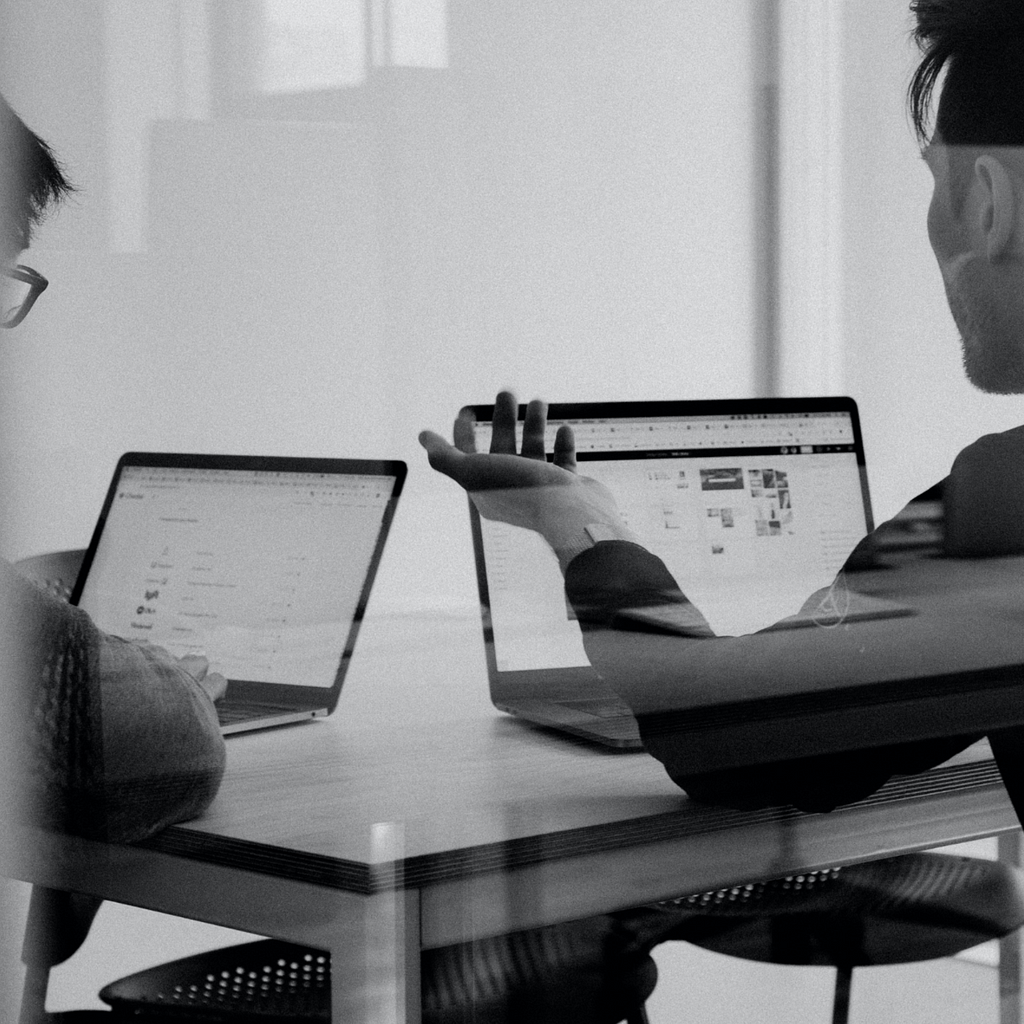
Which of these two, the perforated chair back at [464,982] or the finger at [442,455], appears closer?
the perforated chair back at [464,982]

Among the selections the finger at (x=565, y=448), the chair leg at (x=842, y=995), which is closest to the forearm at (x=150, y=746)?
the finger at (x=565, y=448)

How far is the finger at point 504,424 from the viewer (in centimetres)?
109

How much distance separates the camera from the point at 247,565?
1.04 meters

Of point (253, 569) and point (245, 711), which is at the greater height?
point (253, 569)

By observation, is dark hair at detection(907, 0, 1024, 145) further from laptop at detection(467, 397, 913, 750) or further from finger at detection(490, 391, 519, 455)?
finger at detection(490, 391, 519, 455)

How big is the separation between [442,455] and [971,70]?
54cm

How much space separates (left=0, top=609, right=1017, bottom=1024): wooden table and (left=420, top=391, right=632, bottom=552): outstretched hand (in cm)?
10

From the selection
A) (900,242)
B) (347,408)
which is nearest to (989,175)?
(900,242)

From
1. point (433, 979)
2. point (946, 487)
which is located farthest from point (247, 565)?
point (946, 487)

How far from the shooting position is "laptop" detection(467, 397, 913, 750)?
1101 mm

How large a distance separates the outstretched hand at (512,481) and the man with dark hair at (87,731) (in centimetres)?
26

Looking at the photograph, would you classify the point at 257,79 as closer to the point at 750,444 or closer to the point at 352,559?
the point at 352,559

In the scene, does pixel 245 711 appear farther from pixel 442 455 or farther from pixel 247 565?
pixel 442 455

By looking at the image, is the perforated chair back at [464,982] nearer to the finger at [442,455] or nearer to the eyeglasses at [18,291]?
the finger at [442,455]
